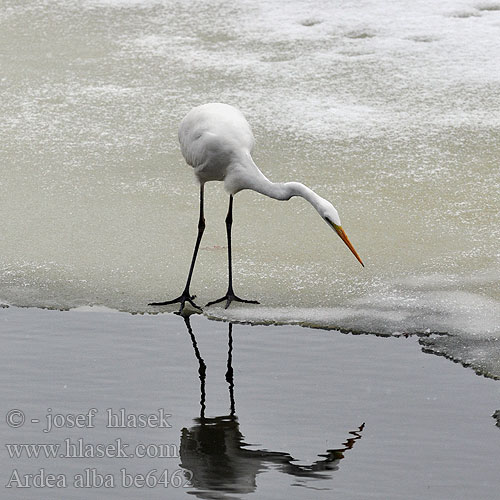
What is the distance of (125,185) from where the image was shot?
722 centimetres

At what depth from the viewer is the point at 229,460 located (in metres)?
4.21

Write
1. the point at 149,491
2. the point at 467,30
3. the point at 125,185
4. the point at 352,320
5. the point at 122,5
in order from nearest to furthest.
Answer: the point at 149,491 → the point at 352,320 → the point at 125,185 → the point at 467,30 → the point at 122,5

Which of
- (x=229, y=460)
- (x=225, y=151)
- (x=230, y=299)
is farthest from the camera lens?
(x=225, y=151)

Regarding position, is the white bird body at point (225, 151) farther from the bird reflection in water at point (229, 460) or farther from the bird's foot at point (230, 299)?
the bird reflection in water at point (229, 460)

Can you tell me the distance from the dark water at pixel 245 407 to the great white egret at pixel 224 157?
0.57 meters

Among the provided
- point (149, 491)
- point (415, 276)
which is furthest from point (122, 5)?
point (149, 491)

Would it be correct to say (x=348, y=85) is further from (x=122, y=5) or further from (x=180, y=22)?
(x=122, y=5)

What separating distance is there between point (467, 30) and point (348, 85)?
1791 millimetres

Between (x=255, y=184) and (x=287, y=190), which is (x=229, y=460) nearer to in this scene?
(x=287, y=190)

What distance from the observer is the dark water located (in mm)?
4066

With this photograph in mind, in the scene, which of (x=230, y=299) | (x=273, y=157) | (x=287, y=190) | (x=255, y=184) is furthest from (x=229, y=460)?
(x=273, y=157)

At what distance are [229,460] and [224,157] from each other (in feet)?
6.97

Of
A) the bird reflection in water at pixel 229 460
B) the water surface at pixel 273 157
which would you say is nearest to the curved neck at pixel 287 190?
the water surface at pixel 273 157

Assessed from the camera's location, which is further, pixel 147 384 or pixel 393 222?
pixel 393 222
